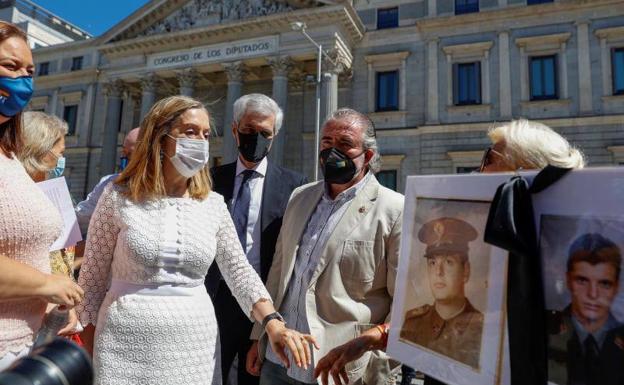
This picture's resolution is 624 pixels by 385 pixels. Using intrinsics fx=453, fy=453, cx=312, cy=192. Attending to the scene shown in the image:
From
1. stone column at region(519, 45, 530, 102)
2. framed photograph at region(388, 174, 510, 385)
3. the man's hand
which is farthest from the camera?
stone column at region(519, 45, 530, 102)

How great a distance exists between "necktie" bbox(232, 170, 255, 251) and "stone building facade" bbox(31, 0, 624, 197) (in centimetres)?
1468

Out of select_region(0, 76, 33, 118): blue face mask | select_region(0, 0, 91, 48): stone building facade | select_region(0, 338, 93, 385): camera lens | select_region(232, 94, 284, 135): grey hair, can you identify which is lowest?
select_region(0, 338, 93, 385): camera lens

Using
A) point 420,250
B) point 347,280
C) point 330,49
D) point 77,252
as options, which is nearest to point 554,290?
point 420,250

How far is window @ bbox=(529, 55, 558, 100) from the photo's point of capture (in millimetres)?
20141

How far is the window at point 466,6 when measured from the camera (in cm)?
2180

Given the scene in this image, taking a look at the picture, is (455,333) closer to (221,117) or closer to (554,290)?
(554,290)

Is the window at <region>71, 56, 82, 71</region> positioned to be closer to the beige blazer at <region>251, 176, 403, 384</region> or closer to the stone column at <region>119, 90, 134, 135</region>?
the stone column at <region>119, 90, 134, 135</region>

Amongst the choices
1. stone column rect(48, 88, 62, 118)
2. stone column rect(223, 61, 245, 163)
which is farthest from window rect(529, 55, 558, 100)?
stone column rect(48, 88, 62, 118)

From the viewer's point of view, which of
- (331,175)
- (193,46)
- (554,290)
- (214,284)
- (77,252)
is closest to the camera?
(554,290)

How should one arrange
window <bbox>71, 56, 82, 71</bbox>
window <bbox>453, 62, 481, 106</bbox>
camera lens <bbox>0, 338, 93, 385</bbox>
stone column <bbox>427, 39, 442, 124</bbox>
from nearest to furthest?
1. camera lens <bbox>0, 338, 93, 385</bbox>
2. window <bbox>453, 62, 481, 106</bbox>
3. stone column <bbox>427, 39, 442, 124</bbox>
4. window <bbox>71, 56, 82, 71</bbox>

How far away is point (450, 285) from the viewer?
5.73 ft

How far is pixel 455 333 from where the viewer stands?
1.69m

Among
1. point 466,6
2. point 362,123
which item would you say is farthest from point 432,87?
point 362,123

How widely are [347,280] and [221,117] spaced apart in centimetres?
2556
